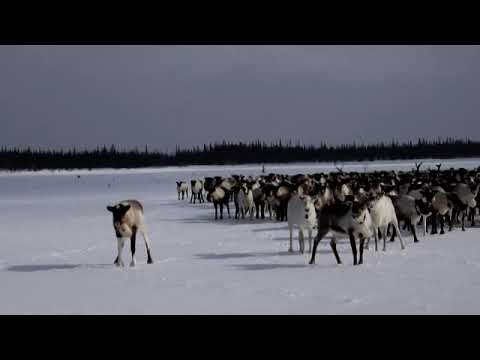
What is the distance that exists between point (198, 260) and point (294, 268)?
2.33m

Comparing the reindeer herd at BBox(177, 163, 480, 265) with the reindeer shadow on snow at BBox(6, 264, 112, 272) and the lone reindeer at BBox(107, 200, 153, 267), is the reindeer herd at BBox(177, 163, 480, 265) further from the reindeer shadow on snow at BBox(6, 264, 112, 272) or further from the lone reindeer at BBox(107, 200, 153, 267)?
the reindeer shadow on snow at BBox(6, 264, 112, 272)

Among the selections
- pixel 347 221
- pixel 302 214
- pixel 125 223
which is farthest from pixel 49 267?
pixel 347 221

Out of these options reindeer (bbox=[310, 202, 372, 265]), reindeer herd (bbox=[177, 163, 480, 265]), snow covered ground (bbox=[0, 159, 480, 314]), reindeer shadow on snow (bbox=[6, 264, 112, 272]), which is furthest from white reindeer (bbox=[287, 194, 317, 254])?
reindeer shadow on snow (bbox=[6, 264, 112, 272])

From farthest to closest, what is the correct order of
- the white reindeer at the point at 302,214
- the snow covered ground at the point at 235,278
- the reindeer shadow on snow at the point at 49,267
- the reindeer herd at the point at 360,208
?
the white reindeer at the point at 302,214
the reindeer shadow on snow at the point at 49,267
the reindeer herd at the point at 360,208
the snow covered ground at the point at 235,278

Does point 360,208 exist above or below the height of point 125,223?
above

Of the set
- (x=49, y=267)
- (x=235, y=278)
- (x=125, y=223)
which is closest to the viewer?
(x=235, y=278)

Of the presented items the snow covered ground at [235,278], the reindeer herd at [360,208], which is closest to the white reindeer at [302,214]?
the reindeer herd at [360,208]

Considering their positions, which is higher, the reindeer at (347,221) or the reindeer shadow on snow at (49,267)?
the reindeer at (347,221)

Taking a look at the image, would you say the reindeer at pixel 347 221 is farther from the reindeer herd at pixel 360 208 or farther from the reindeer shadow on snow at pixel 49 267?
the reindeer shadow on snow at pixel 49 267

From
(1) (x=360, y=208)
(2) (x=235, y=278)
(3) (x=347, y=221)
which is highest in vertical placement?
(1) (x=360, y=208)

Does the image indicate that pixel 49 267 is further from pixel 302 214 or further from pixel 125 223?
pixel 302 214
